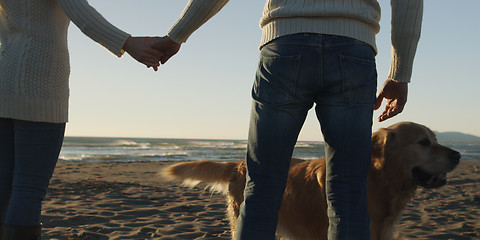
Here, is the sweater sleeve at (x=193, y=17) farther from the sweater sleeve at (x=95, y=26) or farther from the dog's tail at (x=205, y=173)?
the dog's tail at (x=205, y=173)

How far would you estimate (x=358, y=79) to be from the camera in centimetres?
134

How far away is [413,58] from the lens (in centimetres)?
155

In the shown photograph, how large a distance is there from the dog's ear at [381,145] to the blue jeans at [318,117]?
4.49ft

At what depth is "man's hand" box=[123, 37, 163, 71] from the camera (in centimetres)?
187

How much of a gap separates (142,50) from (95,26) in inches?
9.6

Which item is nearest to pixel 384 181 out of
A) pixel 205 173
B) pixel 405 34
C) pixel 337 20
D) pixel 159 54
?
pixel 405 34

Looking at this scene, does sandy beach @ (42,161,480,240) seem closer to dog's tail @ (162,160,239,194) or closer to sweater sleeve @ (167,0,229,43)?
dog's tail @ (162,160,239,194)

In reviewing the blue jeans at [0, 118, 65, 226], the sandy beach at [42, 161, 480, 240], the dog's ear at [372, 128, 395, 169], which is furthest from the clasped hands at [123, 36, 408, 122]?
the sandy beach at [42, 161, 480, 240]

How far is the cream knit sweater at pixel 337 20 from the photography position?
4.37 ft

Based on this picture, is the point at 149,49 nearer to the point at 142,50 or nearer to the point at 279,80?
the point at 142,50

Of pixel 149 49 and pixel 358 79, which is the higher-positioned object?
pixel 149 49

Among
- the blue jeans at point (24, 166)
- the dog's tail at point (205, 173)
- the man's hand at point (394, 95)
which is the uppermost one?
the man's hand at point (394, 95)

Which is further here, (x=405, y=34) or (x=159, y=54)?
(x=159, y=54)

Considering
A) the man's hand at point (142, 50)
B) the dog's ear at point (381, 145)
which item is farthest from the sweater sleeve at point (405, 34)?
the dog's ear at point (381, 145)
